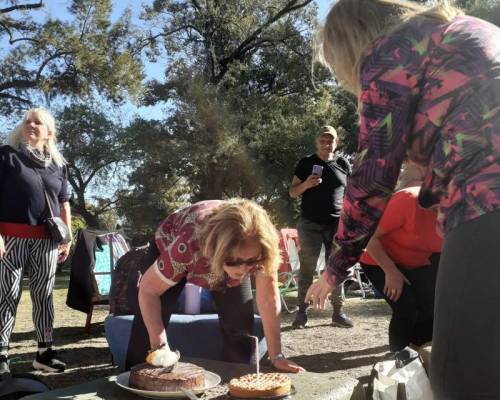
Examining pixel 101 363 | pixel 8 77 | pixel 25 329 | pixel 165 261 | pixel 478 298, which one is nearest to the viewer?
pixel 478 298

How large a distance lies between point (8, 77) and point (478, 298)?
51.0 feet

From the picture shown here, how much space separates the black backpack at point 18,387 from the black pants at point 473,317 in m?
1.89

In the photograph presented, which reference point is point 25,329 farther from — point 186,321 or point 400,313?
point 400,313

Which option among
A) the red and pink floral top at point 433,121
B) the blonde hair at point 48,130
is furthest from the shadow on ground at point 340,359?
the red and pink floral top at point 433,121

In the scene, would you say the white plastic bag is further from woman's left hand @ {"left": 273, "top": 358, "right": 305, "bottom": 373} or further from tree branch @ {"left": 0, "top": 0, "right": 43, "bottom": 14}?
tree branch @ {"left": 0, "top": 0, "right": 43, "bottom": 14}

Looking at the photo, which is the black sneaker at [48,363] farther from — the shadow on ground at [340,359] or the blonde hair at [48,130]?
the shadow on ground at [340,359]

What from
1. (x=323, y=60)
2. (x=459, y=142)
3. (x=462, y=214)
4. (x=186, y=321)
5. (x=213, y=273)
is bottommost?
(x=186, y=321)

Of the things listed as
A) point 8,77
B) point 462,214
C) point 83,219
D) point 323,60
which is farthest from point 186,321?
point 83,219

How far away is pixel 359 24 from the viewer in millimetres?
1539

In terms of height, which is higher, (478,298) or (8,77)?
(8,77)

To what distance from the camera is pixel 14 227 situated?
12.1 ft

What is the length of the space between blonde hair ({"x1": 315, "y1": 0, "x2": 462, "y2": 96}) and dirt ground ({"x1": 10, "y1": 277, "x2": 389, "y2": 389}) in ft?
7.00

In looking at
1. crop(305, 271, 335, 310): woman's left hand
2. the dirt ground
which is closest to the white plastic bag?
crop(305, 271, 335, 310): woman's left hand

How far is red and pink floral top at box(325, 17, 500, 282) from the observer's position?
4.22 feet
